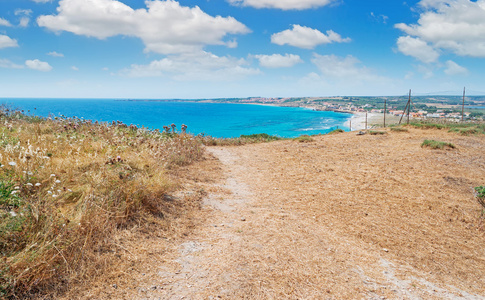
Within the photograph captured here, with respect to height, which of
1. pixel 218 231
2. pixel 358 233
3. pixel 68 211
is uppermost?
pixel 68 211

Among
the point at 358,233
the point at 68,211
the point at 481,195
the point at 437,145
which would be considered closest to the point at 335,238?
the point at 358,233

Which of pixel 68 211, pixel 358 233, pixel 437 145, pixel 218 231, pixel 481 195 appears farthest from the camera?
pixel 437 145

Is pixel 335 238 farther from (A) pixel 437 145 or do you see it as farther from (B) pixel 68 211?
(A) pixel 437 145

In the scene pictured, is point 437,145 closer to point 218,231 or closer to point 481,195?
point 481,195

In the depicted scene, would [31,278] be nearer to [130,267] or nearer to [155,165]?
[130,267]

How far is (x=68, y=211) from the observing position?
3.71 meters

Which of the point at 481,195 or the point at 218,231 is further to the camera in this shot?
the point at 481,195

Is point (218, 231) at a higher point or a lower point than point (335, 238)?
higher

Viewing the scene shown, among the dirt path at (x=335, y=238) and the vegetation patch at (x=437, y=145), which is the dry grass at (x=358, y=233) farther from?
the vegetation patch at (x=437, y=145)

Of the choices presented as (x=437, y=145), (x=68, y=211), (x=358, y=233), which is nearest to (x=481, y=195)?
(x=358, y=233)

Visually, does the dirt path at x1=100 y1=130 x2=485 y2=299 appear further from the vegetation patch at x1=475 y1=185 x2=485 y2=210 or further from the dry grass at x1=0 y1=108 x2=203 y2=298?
the dry grass at x1=0 y1=108 x2=203 y2=298

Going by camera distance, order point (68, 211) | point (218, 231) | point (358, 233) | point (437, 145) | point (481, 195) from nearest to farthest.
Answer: point (68, 211)
point (218, 231)
point (358, 233)
point (481, 195)
point (437, 145)

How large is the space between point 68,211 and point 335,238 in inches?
168

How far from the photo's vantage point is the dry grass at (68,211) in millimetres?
2773
